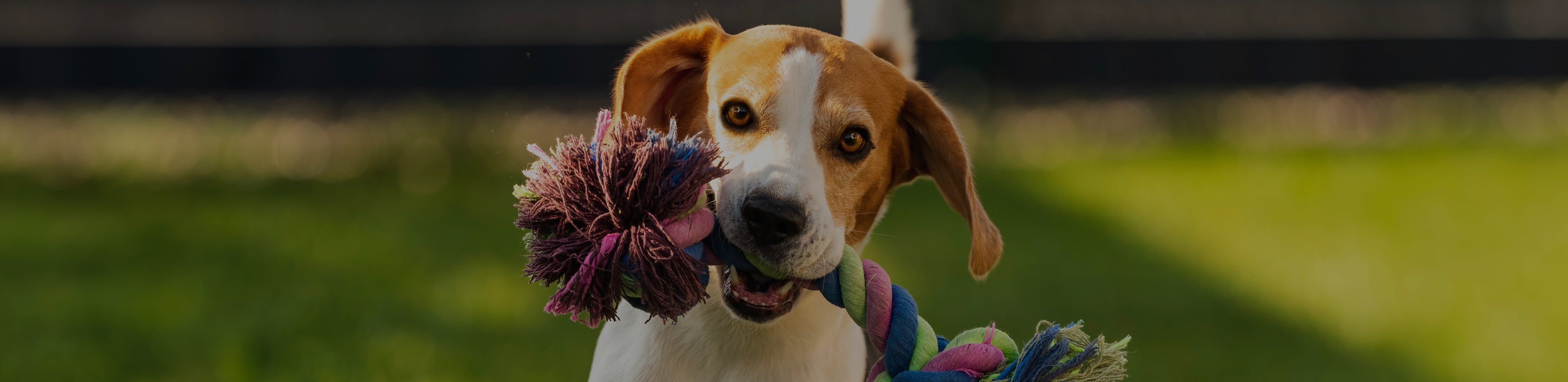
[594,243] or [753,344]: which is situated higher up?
[594,243]

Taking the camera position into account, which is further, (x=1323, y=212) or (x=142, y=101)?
(x=142, y=101)

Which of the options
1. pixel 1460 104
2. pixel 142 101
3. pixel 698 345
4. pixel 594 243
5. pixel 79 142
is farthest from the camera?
pixel 1460 104

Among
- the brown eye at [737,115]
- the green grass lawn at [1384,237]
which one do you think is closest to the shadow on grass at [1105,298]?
the green grass lawn at [1384,237]

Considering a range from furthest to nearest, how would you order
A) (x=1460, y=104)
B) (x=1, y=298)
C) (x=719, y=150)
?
(x=1460, y=104) < (x=1, y=298) < (x=719, y=150)

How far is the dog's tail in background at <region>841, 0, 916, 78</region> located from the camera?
2.95 metres

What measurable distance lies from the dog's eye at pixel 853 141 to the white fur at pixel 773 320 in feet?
0.29

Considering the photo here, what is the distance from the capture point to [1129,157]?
7.29m

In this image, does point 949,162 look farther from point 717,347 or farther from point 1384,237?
point 1384,237

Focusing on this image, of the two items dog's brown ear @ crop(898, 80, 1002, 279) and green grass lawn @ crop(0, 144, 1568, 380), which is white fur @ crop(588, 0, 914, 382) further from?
green grass lawn @ crop(0, 144, 1568, 380)

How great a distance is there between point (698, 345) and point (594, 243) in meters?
0.57

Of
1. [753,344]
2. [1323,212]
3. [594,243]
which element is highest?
[594,243]

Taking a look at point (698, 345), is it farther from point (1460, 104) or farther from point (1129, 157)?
point (1460, 104)

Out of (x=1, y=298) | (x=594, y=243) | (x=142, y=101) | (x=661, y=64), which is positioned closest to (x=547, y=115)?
(x=142, y=101)

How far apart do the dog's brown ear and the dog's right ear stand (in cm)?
40
